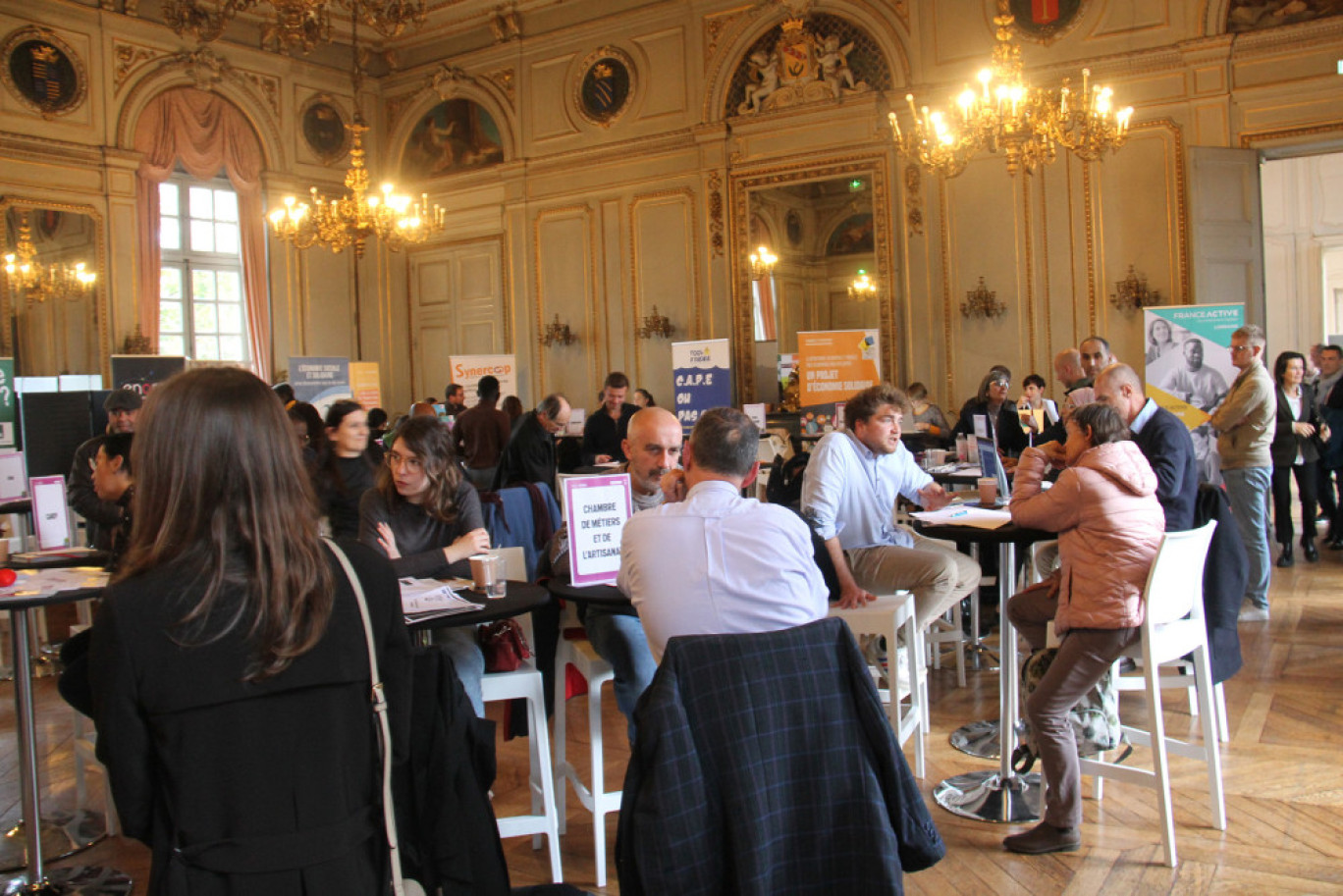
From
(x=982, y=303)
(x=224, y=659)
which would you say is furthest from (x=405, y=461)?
(x=982, y=303)

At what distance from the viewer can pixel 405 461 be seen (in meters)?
3.69

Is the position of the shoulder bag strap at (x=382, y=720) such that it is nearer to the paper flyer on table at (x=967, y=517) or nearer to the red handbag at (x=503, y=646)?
the red handbag at (x=503, y=646)

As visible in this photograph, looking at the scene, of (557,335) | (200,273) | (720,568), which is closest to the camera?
(720,568)

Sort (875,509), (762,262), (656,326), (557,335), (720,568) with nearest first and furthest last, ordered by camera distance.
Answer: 1. (720,568)
2. (875,509)
3. (762,262)
4. (656,326)
5. (557,335)

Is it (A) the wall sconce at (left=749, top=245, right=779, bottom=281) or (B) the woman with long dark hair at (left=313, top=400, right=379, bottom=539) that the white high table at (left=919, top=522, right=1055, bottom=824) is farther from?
(A) the wall sconce at (left=749, top=245, right=779, bottom=281)

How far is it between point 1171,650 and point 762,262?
8100 millimetres

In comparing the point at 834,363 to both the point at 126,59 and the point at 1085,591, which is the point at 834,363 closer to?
the point at 1085,591

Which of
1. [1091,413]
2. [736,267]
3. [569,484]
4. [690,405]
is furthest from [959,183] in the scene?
[569,484]

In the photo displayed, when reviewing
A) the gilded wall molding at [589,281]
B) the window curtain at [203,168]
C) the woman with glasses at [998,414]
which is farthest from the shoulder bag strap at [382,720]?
the window curtain at [203,168]

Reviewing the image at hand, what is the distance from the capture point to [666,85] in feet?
37.2

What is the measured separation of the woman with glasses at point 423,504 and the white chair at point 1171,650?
2.15 meters

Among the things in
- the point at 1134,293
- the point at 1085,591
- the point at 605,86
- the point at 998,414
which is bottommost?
the point at 1085,591

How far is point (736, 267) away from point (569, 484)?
26.7 feet

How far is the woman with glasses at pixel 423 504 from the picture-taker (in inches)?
143
